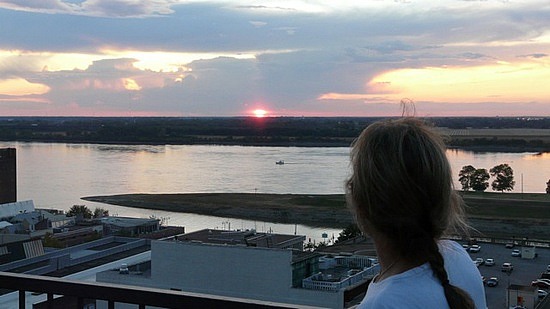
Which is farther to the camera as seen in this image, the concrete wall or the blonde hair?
the concrete wall

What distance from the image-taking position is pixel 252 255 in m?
6.73

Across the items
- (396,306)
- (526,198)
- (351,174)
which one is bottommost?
(526,198)

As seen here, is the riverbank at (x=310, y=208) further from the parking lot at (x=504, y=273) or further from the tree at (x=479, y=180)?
the parking lot at (x=504, y=273)

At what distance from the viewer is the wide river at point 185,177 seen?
18719 mm

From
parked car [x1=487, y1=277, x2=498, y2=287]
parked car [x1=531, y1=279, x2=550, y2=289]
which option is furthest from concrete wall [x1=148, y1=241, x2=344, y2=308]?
parked car [x1=531, y1=279, x2=550, y2=289]

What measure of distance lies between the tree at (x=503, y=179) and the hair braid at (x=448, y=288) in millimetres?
22860

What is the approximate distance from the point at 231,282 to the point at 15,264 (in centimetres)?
321

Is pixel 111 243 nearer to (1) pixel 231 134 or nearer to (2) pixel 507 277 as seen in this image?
(2) pixel 507 277

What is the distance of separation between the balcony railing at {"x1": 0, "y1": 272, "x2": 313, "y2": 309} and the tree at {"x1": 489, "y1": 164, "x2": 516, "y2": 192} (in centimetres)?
2255

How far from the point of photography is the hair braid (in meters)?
0.54

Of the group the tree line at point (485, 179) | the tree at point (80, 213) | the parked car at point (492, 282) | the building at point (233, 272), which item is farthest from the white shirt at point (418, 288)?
the tree line at point (485, 179)

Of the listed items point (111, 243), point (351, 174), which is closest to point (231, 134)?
point (111, 243)

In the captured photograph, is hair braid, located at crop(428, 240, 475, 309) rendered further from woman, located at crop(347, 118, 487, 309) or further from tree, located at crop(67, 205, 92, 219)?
tree, located at crop(67, 205, 92, 219)

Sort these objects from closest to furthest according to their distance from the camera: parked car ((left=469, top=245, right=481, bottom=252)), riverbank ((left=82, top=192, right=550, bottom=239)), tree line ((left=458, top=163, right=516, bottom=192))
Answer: parked car ((left=469, top=245, right=481, bottom=252)), riverbank ((left=82, top=192, right=550, bottom=239)), tree line ((left=458, top=163, right=516, bottom=192))
